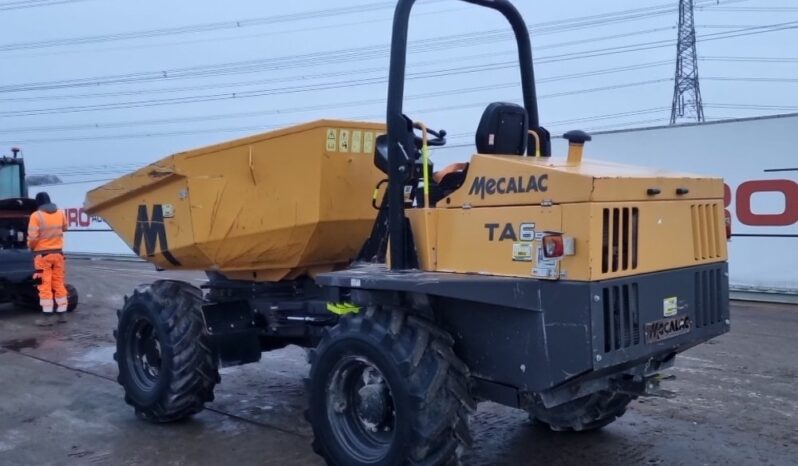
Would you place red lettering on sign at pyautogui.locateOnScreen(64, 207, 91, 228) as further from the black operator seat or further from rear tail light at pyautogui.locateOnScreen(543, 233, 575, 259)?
rear tail light at pyautogui.locateOnScreen(543, 233, 575, 259)

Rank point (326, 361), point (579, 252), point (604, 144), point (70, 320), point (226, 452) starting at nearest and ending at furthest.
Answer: point (579, 252)
point (326, 361)
point (226, 452)
point (70, 320)
point (604, 144)

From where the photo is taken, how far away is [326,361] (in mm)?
4723

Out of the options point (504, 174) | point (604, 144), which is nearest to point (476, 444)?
point (504, 174)

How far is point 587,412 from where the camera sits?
5.25m

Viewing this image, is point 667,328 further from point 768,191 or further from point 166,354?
point 768,191

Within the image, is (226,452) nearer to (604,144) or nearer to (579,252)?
(579,252)

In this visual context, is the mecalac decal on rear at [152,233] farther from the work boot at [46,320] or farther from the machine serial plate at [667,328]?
the work boot at [46,320]

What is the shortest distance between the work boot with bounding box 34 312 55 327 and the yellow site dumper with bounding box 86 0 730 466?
565 centimetres

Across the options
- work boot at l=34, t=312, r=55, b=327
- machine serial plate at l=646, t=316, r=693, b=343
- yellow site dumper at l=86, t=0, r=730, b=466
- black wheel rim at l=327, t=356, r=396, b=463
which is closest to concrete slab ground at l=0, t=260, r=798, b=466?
yellow site dumper at l=86, t=0, r=730, b=466

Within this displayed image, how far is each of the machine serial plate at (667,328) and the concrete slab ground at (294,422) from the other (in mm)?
1178

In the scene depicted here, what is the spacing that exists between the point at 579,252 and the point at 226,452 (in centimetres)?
303

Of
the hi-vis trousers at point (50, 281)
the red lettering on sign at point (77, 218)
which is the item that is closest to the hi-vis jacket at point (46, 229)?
the hi-vis trousers at point (50, 281)

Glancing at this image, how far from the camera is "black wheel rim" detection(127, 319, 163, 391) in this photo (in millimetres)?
6473

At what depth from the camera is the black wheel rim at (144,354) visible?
255 inches
